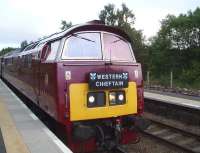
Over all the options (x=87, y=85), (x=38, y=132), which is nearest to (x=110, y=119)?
(x=87, y=85)

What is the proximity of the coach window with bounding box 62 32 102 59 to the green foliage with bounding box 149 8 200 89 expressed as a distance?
1081 inches

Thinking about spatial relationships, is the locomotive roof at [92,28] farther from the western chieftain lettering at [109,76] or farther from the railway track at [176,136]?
the railway track at [176,136]

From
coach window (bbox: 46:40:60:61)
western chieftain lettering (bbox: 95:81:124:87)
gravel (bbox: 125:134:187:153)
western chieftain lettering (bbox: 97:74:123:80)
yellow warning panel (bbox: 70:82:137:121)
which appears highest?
coach window (bbox: 46:40:60:61)

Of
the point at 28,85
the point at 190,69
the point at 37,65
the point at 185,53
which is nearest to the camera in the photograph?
the point at 37,65

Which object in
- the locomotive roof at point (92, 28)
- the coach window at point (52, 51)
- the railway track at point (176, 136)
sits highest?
the locomotive roof at point (92, 28)

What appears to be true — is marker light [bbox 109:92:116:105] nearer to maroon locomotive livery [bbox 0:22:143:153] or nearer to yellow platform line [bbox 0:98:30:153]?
maroon locomotive livery [bbox 0:22:143:153]

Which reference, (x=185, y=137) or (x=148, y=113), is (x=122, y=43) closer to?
(x=185, y=137)

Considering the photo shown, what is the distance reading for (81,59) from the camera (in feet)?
26.1

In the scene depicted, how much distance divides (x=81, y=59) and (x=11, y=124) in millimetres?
2110

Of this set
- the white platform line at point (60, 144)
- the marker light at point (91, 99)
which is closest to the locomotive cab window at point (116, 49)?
the marker light at point (91, 99)

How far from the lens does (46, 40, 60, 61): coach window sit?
822 centimetres

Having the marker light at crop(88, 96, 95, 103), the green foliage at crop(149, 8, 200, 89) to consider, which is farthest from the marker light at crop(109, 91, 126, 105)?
the green foliage at crop(149, 8, 200, 89)

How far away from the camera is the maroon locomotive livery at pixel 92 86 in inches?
294

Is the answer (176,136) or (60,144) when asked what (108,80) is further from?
(176,136)
